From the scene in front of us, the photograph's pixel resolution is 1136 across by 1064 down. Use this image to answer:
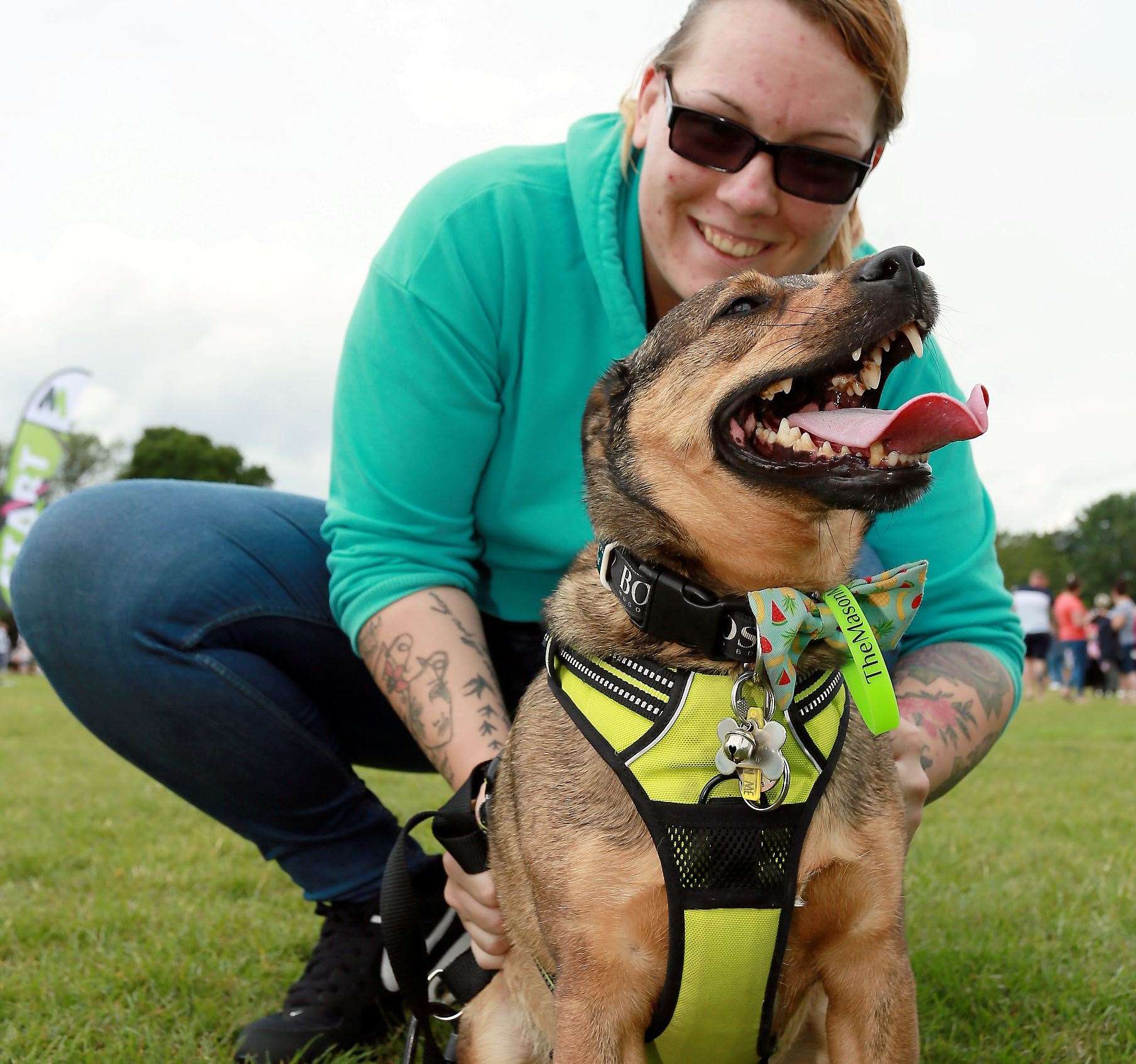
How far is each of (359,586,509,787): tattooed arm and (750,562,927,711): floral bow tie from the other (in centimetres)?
105

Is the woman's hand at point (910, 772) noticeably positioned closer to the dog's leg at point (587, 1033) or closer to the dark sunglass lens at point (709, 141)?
the dog's leg at point (587, 1033)

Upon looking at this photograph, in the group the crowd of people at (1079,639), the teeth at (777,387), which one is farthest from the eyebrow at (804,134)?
the crowd of people at (1079,639)

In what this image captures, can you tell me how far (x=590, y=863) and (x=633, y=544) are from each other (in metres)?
0.69

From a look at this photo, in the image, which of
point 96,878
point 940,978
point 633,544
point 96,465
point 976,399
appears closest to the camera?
point 976,399

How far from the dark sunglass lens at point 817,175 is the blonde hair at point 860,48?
9.5 inches

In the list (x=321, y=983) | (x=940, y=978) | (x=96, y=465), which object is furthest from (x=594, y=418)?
(x=96, y=465)

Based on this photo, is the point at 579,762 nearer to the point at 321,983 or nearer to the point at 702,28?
the point at 321,983

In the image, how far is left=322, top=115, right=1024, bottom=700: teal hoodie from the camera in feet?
10.6

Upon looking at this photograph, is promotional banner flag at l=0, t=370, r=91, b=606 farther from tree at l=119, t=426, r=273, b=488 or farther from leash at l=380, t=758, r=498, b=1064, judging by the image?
tree at l=119, t=426, r=273, b=488

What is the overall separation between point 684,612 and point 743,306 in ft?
2.73

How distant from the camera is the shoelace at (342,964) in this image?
3.11 metres

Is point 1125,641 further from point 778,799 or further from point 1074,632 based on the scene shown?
point 778,799

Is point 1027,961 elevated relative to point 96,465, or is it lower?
elevated

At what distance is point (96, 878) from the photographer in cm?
483
